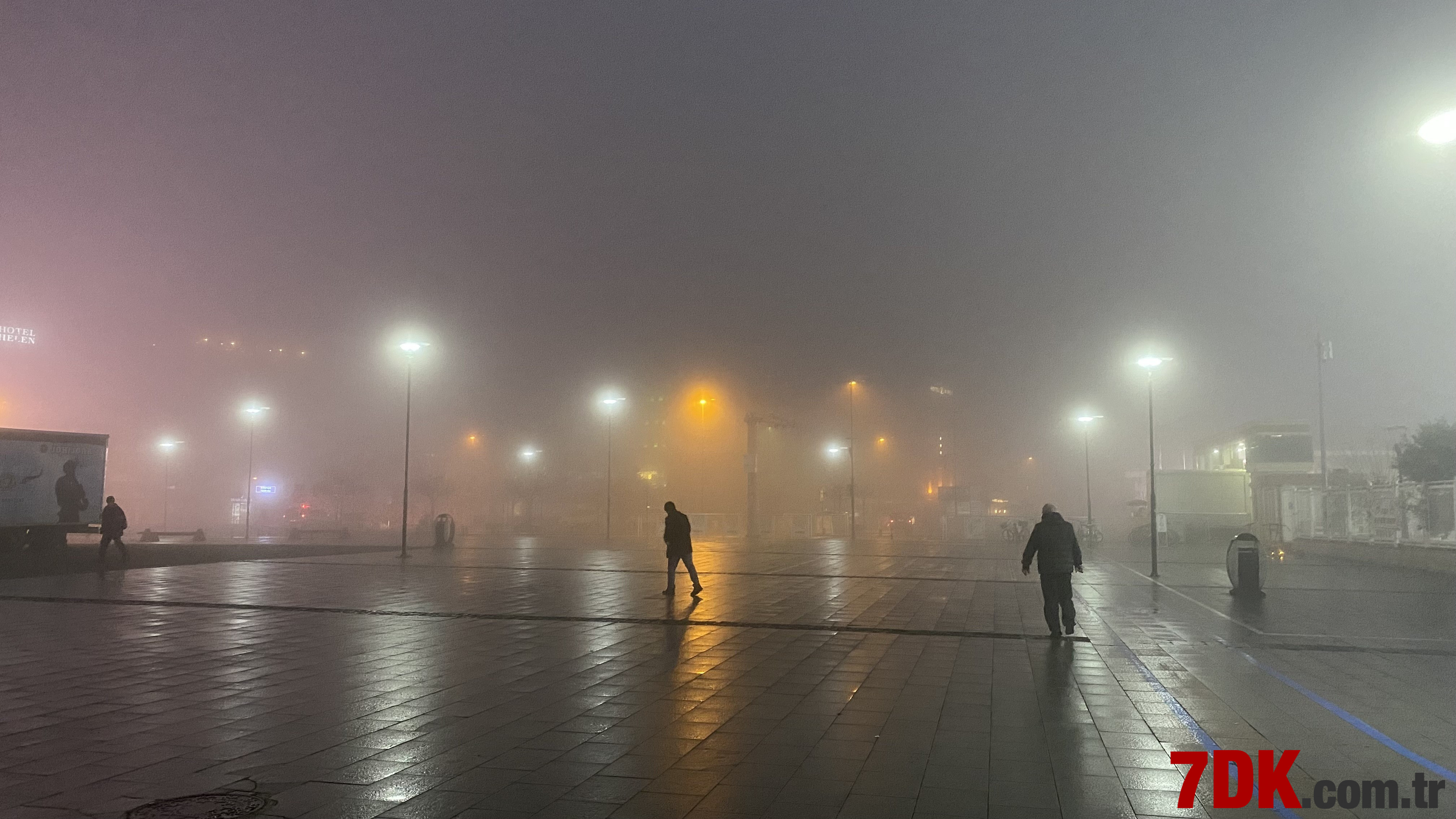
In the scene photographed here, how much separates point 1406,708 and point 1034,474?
119m

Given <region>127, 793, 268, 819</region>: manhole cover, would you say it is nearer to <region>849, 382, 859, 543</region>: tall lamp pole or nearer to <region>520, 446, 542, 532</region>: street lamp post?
<region>849, 382, 859, 543</region>: tall lamp pole

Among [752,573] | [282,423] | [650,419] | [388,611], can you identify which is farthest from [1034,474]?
[388,611]

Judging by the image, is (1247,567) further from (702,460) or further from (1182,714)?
(702,460)

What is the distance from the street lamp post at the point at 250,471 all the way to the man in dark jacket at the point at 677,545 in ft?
99.0

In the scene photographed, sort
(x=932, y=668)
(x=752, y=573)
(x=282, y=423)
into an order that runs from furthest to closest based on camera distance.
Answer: (x=282, y=423)
(x=752, y=573)
(x=932, y=668)

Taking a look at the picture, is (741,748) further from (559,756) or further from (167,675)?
(167,675)

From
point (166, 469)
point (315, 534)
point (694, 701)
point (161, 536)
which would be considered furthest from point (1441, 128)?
point (166, 469)

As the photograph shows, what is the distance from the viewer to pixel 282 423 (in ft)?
316

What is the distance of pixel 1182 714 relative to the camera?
24.5 feet

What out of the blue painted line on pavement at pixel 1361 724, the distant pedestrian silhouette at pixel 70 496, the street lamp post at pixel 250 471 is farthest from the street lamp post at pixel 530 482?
the blue painted line on pavement at pixel 1361 724

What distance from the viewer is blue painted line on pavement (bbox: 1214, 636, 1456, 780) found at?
591 centimetres

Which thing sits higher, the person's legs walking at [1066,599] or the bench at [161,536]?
the person's legs walking at [1066,599]

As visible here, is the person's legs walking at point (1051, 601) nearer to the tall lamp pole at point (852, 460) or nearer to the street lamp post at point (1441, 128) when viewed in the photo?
the street lamp post at point (1441, 128)

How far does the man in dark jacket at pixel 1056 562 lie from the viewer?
11609 millimetres
